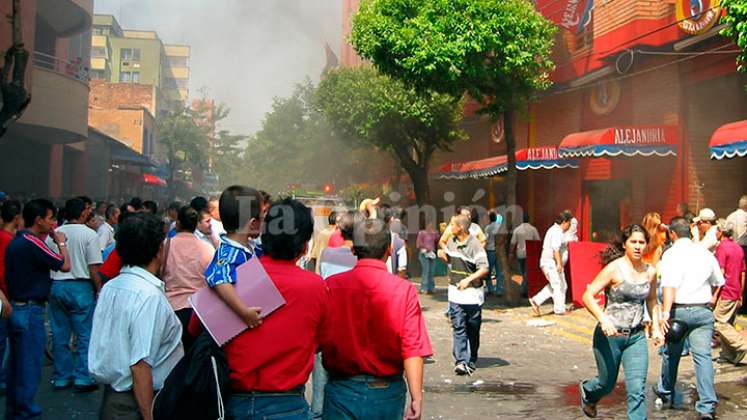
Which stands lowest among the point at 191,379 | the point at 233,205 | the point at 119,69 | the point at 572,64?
the point at 191,379

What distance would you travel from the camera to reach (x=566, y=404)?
6387mm

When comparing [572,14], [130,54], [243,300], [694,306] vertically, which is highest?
[130,54]

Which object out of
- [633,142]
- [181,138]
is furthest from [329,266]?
[181,138]

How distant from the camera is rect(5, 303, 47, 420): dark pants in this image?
202 inches

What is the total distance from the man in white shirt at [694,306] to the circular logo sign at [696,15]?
7638mm

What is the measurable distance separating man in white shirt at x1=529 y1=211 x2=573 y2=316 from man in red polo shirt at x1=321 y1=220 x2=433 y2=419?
28.4ft

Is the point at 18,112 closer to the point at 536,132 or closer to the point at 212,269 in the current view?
the point at 212,269

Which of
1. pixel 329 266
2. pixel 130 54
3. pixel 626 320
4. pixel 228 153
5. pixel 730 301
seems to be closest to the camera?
pixel 626 320

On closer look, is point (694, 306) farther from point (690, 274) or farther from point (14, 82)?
point (14, 82)

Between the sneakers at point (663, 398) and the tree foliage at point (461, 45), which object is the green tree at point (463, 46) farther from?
the sneakers at point (663, 398)

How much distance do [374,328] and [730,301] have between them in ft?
19.2

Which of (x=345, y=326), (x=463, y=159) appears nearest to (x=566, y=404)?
(x=345, y=326)

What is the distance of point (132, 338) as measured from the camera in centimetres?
298

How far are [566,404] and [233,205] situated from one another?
4067mm
